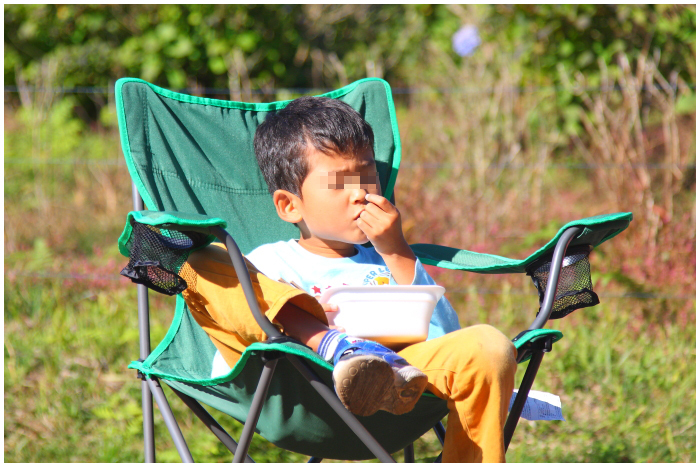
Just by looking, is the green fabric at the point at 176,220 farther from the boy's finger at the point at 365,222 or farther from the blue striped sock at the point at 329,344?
the boy's finger at the point at 365,222

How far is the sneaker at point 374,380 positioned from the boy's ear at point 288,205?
0.67 meters

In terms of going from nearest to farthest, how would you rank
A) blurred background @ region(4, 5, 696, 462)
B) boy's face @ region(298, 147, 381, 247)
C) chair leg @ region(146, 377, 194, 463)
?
1. chair leg @ region(146, 377, 194, 463)
2. boy's face @ region(298, 147, 381, 247)
3. blurred background @ region(4, 5, 696, 462)

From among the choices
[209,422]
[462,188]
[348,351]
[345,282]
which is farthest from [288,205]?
[462,188]

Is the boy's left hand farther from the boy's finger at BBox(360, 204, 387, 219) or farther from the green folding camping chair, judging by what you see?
the green folding camping chair

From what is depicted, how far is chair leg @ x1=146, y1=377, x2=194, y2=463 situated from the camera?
1710 millimetres

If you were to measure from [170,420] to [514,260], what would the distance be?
3.12ft

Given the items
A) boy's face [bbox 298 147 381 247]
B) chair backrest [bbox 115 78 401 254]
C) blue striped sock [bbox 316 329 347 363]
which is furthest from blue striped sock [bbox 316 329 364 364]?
chair backrest [bbox 115 78 401 254]

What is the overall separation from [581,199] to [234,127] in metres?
2.71

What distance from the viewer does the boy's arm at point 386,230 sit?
5.87 ft

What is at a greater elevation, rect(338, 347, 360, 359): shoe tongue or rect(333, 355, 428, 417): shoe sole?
rect(338, 347, 360, 359): shoe tongue

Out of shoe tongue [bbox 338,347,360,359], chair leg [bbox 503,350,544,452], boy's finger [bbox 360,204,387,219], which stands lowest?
chair leg [bbox 503,350,544,452]

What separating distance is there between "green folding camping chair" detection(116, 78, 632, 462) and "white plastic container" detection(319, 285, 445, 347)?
0.15m

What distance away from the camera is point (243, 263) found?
137cm

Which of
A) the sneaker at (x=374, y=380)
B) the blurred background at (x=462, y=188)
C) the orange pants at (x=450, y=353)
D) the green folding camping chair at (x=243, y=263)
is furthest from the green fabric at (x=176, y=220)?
the blurred background at (x=462, y=188)
